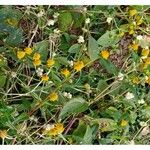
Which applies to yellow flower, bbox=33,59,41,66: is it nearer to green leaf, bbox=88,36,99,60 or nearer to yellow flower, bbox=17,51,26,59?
yellow flower, bbox=17,51,26,59

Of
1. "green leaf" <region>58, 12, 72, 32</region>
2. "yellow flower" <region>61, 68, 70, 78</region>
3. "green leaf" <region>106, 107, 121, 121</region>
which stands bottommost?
"green leaf" <region>106, 107, 121, 121</region>

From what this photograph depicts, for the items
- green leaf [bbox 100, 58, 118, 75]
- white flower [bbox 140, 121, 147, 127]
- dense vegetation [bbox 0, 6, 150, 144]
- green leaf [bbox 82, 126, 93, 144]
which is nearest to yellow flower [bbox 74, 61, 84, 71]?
dense vegetation [bbox 0, 6, 150, 144]

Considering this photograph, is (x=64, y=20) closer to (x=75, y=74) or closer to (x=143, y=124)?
(x=75, y=74)

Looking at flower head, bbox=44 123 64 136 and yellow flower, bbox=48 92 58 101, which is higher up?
yellow flower, bbox=48 92 58 101

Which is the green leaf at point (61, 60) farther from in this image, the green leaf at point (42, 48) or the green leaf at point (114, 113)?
the green leaf at point (114, 113)

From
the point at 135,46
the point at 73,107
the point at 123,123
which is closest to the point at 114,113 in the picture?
the point at 123,123
